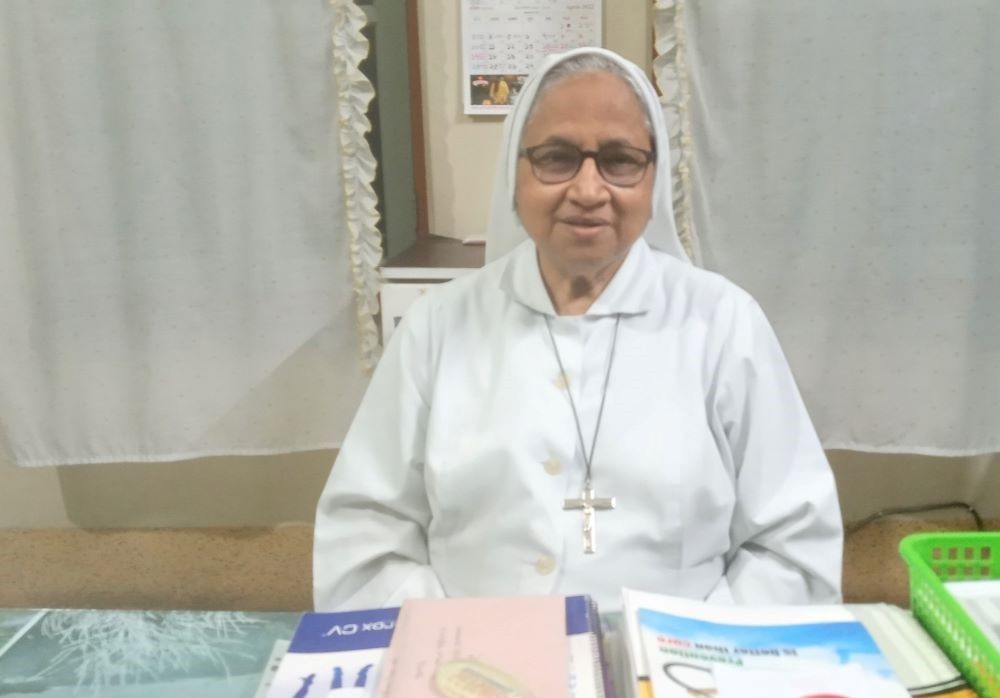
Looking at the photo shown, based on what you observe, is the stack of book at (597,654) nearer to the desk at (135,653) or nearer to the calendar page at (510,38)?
the desk at (135,653)

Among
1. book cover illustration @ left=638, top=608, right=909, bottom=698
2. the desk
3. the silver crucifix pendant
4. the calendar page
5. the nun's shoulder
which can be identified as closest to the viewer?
book cover illustration @ left=638, top=608, right=909, bottom=698

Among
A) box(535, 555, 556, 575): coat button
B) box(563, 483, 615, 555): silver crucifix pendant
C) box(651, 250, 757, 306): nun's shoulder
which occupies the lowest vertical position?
box(535, 555, 556, 575): coat button

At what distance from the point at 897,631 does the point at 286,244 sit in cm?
125

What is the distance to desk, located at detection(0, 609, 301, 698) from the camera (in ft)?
2.96

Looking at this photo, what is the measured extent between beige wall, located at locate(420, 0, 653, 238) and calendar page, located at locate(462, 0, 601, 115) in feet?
0.11

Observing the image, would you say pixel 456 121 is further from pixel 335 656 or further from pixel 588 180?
pixel 335 656

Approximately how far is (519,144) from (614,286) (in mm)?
233

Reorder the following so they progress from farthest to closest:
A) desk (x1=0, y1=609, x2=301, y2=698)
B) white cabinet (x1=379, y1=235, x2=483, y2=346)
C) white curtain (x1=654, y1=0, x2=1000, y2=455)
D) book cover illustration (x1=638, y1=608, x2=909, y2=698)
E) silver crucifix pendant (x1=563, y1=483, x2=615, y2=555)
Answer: white cabinet (x1=379, y1=235, x2=483, y2=346) → white curtain (x1=654, y1=0, x2=1000, y2=455) → silver crucifix pendant (x1=563, y1=483, x2=615, y2=555) → desk (x1=0, y1=609, x2=301, y2=698) → book cover illustration (x1=638, y1=608, x2=909, y2=698)

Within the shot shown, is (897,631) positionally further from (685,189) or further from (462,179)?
(462,179)

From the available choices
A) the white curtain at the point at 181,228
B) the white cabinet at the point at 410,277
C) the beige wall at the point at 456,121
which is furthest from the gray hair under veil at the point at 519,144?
the beige wall at the point at 456,121

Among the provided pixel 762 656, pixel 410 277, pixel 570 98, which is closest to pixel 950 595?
pixel 762 656

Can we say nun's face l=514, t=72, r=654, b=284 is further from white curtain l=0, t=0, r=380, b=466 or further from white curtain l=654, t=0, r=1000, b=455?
white curtain l=0, t=0, r=380, b=466

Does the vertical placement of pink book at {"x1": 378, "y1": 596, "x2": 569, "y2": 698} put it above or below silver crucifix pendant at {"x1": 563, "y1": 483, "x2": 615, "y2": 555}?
above

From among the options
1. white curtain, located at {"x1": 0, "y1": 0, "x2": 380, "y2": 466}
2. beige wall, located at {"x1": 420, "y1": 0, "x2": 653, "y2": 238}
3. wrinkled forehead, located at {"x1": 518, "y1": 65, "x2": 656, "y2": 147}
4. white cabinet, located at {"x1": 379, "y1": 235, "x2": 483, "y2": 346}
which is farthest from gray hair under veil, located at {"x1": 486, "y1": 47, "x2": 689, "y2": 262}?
beige wall, located at {"x1": 420, "y1": 0, "x2": 653, "y2": 238}
